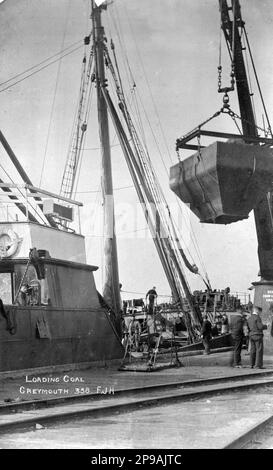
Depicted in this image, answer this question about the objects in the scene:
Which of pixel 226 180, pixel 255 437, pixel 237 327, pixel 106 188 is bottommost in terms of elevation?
pixel 255 437

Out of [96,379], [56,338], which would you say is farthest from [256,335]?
[56,338]

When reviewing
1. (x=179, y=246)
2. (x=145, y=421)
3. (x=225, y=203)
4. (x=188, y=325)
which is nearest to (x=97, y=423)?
(x=145, y=421)

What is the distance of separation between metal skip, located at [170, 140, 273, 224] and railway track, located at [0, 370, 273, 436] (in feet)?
9.77

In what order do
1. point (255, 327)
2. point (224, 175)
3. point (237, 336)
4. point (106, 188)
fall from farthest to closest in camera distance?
point (106, 188), point (237, 336), point (255, 327), point (224, 175)

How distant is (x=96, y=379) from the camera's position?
10.8 metres

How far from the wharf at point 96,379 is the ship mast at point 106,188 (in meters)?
3.20

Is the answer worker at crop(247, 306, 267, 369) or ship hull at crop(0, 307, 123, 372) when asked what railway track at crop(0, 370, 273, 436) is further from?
ship hull at crop(0, 307, 123, 372)

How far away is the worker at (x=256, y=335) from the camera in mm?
12078

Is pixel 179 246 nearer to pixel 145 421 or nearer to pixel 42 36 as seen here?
pixel 42 36

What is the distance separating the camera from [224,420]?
6344mm

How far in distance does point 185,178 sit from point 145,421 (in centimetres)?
539

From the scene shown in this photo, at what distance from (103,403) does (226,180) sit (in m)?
4.41

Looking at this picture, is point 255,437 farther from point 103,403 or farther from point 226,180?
point 226,180
